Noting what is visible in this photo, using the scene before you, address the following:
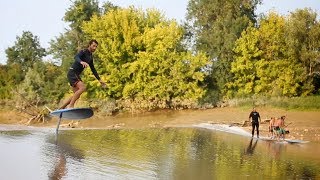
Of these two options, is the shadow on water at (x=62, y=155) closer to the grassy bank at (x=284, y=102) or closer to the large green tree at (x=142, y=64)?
the large green tree at (x=142, y=64)

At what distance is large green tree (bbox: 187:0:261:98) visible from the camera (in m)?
49.3

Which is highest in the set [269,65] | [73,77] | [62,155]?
[269,65]

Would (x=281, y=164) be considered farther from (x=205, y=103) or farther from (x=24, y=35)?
(x=24, y=35)

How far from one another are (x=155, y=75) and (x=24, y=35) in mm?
25110

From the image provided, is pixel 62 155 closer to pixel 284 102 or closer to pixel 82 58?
pixel 82 58

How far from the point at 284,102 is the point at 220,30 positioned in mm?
11821

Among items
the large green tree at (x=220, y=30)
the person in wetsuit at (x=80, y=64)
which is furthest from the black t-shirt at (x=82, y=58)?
the large green tree at (x=220, y=30)

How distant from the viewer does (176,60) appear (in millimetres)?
46156

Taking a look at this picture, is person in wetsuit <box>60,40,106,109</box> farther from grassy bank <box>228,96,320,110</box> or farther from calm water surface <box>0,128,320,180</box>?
grassy bank <box>228,96,320,110</box>

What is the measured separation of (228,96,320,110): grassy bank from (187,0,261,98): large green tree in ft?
16.1

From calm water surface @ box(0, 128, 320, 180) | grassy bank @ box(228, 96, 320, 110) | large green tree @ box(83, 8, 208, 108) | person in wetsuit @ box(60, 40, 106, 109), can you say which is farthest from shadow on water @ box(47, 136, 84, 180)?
grassy bank @ box(228, 96, 320, 110)

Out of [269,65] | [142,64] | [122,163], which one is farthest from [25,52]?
[122,163]

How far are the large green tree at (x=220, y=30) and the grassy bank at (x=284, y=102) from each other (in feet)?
16.1

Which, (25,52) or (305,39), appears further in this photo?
(25,52)
